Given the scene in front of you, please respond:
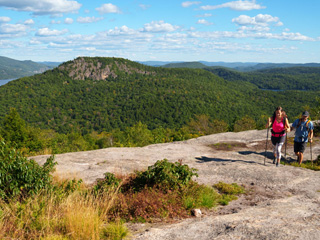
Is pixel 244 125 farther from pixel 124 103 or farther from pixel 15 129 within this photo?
pixel 124 103

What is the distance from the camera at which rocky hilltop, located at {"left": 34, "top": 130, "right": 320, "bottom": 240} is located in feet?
14.1

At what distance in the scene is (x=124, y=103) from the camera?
143 m

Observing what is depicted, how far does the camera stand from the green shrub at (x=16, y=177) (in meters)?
5.11

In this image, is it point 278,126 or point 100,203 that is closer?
point 100,203

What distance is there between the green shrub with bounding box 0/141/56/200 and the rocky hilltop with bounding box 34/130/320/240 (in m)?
1.99

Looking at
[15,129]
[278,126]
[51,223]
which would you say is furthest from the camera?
[15,129]

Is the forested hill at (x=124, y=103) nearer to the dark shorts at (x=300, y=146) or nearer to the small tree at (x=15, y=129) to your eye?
the small tree at (x=15, y=129)

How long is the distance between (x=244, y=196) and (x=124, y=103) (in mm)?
138626

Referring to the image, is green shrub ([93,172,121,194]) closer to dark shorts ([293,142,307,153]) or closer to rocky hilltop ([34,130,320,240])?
rocky hilltop ([34,130,320,240])

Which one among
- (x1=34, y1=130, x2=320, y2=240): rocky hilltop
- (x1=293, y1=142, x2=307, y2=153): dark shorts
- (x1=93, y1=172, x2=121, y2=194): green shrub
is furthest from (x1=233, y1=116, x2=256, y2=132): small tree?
(x1=93, y1=172, x2=121, y2=194): green shrub

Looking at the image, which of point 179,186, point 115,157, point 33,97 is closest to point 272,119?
point 179,186

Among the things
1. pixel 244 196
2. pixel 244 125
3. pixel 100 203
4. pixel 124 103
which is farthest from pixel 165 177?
pixel 124 103

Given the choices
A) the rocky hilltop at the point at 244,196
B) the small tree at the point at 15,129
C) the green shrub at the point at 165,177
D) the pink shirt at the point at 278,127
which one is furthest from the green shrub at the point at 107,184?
the small tree at the point at 15,129

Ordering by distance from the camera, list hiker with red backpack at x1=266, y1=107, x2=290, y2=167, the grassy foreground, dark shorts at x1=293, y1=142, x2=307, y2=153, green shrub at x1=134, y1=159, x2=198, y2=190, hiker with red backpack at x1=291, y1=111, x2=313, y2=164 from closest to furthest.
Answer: the grassy foreground → green shrub at x1=134, y1=159, x2=198, y2=190 → hiker with red backpack at x1=266, y1=107, x2=290, y2=167 → hiker with red backpack at x1=291, y1=111, x2=313, y2=164 → dark shorts at x1=293, y1=142, x2=307, y2=153
